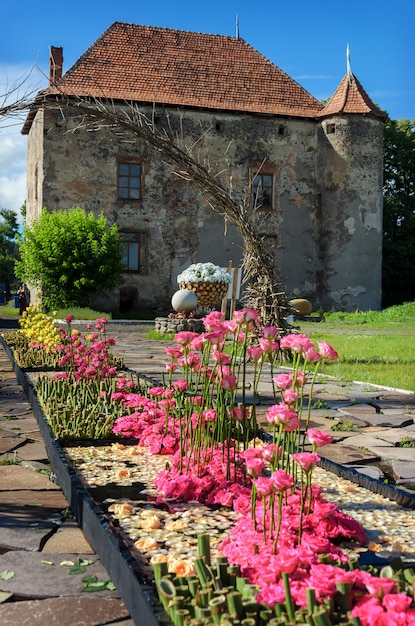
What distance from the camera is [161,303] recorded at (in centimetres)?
2488

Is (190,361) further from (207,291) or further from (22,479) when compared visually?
(207,291)

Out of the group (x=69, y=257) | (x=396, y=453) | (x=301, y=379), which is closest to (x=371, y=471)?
(x=396, y=453)

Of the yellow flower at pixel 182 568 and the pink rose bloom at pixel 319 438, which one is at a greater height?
the pink rose bloom at pixel 319 438

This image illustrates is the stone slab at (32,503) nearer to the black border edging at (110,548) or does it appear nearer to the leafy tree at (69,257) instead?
the black border edging at (110,548)

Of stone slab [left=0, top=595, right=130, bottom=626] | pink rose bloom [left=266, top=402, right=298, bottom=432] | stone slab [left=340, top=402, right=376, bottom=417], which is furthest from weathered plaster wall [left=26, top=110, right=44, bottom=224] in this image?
stone slab [left=0, top=595, right=130, bottom=626]

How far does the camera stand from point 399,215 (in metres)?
31.5

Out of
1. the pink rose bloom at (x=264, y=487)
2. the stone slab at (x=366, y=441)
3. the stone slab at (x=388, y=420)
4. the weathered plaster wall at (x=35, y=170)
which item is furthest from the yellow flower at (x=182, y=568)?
the weathered plaster wall at (x=35, y=170)

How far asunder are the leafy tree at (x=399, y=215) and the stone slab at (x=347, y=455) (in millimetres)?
25466

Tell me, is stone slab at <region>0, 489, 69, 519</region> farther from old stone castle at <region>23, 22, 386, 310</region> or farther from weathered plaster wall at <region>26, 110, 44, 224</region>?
old stone castle at <region>23, 22, 386, 310</region>

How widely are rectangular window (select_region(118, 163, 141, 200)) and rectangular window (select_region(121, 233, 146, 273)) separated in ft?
4.42

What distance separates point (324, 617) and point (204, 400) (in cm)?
217

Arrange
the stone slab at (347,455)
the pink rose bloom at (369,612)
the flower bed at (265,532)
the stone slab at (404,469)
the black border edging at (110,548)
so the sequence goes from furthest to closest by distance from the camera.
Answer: the stone slab at (347,455) < the stone slab at (404,469) < the black border edging at (110,548) < the flower bed at (265,532) < the pink rose bloom at (369,612)

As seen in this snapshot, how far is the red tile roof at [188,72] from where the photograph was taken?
24.5 metres

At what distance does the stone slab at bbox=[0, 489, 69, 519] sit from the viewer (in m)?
3.17
